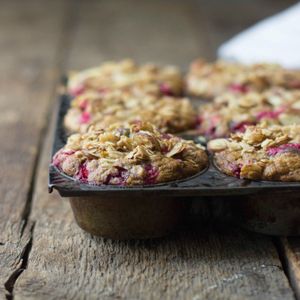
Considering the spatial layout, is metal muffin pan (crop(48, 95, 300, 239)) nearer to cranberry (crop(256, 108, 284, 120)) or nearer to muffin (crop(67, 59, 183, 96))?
cranberry (crop(256, 108, 284, 120))

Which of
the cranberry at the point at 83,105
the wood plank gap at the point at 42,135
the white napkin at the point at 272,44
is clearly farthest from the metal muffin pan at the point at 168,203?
the white napkin at the point at 272,44

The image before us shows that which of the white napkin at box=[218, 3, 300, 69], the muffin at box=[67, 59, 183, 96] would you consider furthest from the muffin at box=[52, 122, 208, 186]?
the white napkin at box=[218, 3, 300, 69]

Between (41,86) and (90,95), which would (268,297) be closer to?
(90,95)

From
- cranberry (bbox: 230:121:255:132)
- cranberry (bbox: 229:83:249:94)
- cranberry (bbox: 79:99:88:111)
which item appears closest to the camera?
cranberry (bbox: 230:121:255:132)

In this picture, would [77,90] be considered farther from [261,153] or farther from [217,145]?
[261,153]

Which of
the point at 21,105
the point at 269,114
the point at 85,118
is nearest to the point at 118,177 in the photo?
the point at 85,118

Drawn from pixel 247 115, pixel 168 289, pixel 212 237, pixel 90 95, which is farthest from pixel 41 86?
pixel 168 289

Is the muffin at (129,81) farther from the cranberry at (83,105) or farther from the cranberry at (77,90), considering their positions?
the cranberry at (83,105)
